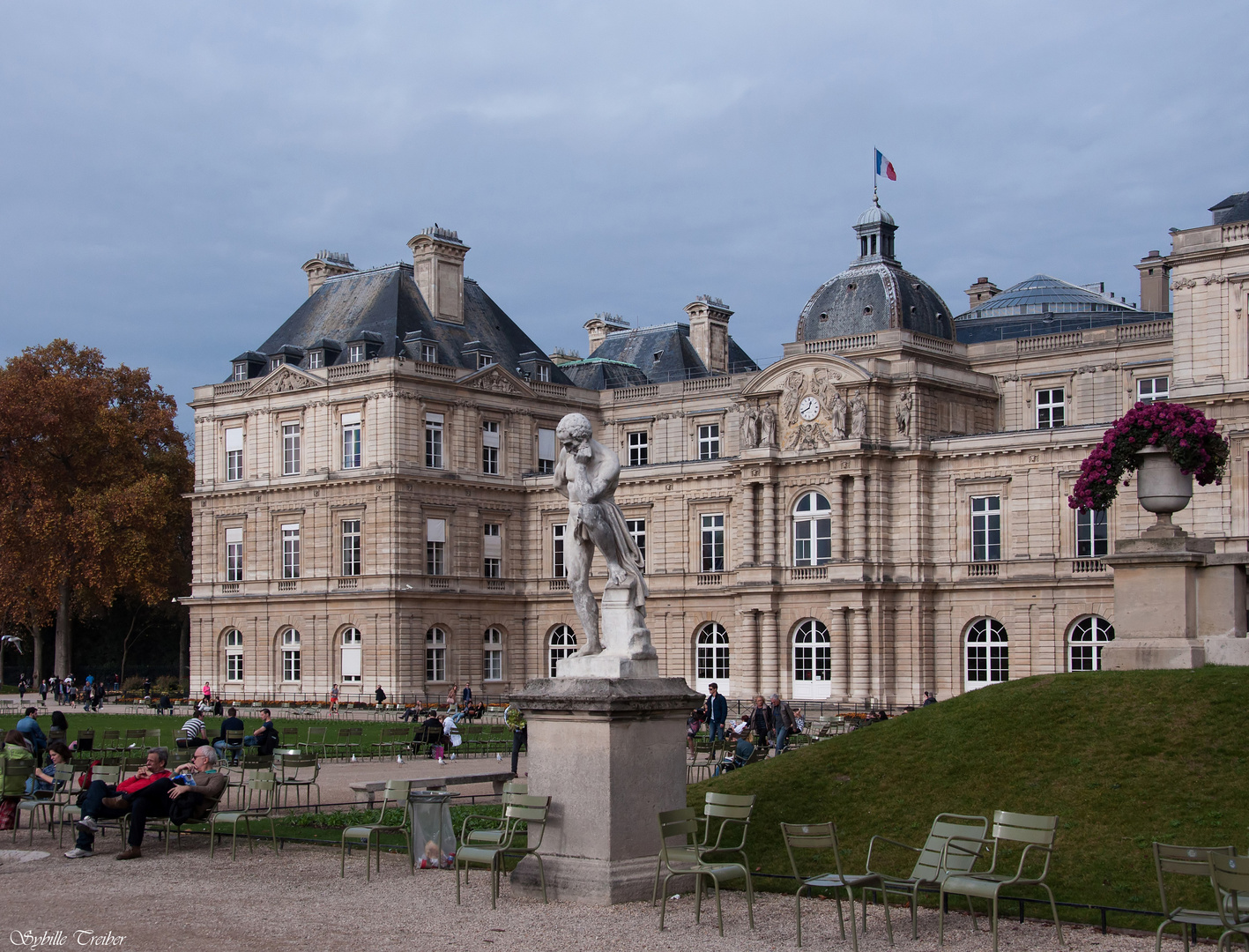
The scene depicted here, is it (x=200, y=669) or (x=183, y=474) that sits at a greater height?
(x=183, y=474)

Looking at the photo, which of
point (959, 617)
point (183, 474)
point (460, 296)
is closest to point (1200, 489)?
point (959, 617)

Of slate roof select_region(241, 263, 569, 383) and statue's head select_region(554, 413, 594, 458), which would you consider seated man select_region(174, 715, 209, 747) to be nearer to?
statue's head select_region(554, 413, 594, 458)

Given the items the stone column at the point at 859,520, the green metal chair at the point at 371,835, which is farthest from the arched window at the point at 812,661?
the green metal chair at the point at 371,835

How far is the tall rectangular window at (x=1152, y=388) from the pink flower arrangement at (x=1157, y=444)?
1119 inches

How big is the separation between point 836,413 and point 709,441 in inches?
454

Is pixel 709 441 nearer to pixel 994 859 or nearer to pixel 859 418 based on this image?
pixel 859 418

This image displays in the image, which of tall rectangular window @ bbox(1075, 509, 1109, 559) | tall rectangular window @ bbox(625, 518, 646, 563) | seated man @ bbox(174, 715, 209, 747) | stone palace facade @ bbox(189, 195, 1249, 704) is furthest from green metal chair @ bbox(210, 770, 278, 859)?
tall rectangular window @ bbox(625, 518, 646, 563)

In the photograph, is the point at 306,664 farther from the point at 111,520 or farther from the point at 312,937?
the point at 312,937

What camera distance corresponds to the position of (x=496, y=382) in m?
58.7

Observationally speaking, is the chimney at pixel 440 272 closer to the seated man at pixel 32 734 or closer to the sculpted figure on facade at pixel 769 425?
the sculpted figure on facade at pixel 769 425

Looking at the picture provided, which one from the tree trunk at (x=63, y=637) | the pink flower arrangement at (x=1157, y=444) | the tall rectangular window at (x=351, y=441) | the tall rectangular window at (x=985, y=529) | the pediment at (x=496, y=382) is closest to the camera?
the pink flower arrangement at (x=1157, y=444)

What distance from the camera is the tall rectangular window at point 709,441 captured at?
60.7m

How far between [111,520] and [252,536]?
616 cm

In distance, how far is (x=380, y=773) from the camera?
1147 inches
